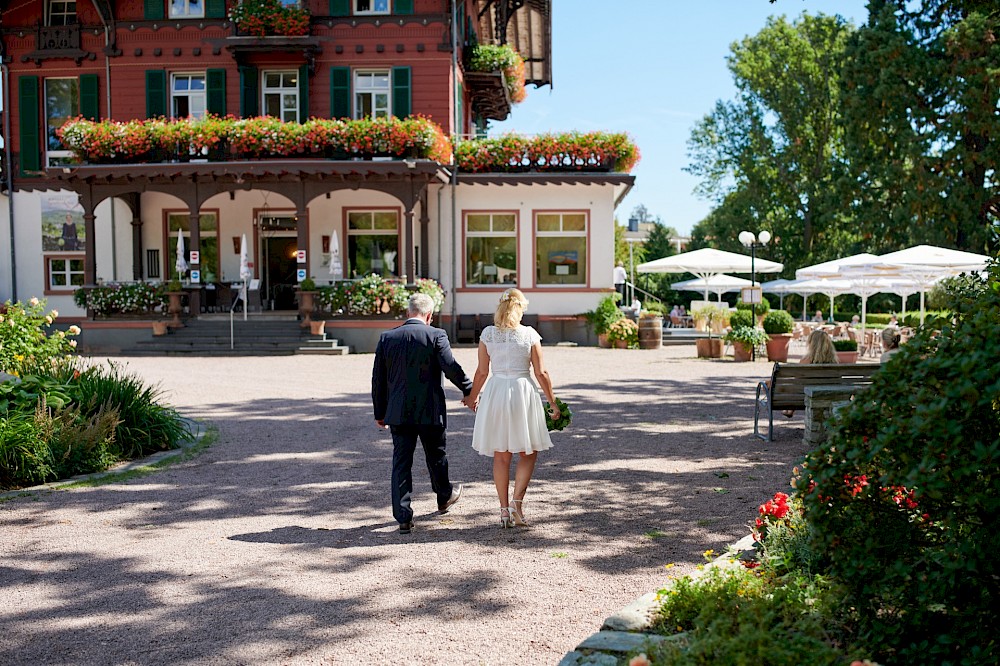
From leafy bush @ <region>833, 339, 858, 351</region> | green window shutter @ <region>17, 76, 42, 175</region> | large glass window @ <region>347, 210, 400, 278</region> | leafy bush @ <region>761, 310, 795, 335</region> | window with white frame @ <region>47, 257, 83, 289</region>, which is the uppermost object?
green window shutter @ <region>17, 76, 42, 175</region>

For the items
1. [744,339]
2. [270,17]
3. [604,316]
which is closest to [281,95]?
[270,17]

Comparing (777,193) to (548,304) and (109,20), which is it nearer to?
(548,304)

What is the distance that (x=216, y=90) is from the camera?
84.5 ft

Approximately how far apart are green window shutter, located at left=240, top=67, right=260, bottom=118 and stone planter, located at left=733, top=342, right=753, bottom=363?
46.1 feet

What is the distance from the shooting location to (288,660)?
13.3 feet

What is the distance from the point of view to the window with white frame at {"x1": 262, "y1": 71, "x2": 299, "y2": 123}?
25.8 metres

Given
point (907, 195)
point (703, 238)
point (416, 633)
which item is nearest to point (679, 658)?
point (416, 633)

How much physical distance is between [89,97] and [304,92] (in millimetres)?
5896

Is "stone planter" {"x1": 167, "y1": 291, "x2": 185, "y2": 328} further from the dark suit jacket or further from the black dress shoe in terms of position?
the dark suit jacket

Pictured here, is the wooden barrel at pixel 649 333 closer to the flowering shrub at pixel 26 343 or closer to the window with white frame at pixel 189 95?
the window with white frame at pixel 189 95

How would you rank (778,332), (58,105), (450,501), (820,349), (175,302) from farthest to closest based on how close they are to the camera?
(58,105), (175,302), (778,332), (820,349), (450,501)

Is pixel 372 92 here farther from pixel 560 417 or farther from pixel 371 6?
pixel 560 417

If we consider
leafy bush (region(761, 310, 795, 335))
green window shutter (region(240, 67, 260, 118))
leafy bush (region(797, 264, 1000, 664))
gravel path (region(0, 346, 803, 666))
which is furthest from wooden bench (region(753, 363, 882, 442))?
green window shutter (region(240, 67, 260, 118))

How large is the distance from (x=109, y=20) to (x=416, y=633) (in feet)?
83.6
